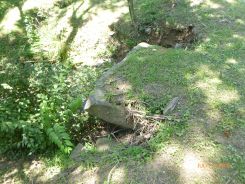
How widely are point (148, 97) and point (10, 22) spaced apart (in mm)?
5815

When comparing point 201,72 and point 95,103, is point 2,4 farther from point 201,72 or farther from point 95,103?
point 201,72

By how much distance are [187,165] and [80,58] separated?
4.77 meters

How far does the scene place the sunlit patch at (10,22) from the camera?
29.1 feet

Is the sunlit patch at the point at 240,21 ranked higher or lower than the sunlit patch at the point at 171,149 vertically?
lower

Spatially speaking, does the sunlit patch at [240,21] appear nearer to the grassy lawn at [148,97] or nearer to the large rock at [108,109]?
the grassy lawn at [148,97]

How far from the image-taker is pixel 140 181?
396 centimetres

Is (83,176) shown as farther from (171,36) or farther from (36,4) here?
(36,4)

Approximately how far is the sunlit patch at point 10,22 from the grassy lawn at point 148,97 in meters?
0.63

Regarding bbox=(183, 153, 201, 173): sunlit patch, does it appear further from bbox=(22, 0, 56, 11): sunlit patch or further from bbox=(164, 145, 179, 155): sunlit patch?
bbox=(22, 0, 56, 11): sunlit patch

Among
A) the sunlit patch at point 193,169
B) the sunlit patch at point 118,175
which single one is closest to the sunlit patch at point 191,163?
the sunlit patch at point 193,169

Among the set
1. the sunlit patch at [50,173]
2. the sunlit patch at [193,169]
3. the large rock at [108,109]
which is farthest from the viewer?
the large rock at [108,109]

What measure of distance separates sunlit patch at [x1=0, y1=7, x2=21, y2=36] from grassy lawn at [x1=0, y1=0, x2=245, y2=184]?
629 mm

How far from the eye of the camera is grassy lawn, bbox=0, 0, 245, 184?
4141mm

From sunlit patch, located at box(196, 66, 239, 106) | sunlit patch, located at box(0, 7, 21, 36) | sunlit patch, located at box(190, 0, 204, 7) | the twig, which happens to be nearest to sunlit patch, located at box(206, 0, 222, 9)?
sunlit patch, located at box(190, 0, 204, 7)
